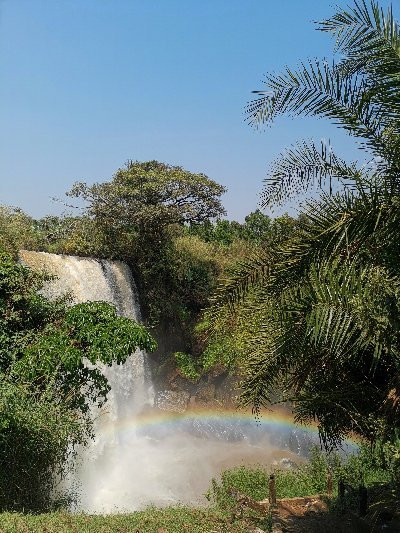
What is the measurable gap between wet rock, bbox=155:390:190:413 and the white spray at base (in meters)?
0.39

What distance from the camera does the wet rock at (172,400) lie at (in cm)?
2030

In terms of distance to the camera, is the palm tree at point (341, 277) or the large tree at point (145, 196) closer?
the palm tree at point (341, 277)

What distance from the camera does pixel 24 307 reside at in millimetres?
11297

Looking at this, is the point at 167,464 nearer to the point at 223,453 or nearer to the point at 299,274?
→ the point at 223,453

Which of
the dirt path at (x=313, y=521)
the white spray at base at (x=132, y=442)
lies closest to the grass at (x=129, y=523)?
the dirt path at (x=313, y=521)

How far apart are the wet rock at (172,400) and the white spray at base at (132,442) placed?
39 centimetres

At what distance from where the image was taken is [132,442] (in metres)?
18.1

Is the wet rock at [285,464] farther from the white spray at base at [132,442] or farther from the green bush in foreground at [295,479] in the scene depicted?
the green bush in foreground at [295,479]

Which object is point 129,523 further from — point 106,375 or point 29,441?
point 106,375

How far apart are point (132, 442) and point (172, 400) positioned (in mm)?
2904

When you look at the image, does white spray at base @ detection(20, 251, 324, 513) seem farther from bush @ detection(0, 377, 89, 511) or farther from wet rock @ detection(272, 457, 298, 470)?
bush @ detection(0, 377, 89, 511)

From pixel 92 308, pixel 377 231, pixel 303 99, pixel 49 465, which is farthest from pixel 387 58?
pixel 49 465

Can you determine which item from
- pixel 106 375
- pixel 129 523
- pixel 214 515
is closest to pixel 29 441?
pixel 129 523

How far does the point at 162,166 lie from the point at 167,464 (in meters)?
11.5
